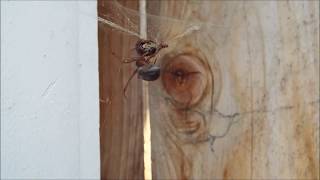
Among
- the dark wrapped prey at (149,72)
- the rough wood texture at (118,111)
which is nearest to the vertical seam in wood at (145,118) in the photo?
the rough wood texture at (118,111)

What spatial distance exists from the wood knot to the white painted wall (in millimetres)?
151

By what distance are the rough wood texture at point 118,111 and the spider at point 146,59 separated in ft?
0.14

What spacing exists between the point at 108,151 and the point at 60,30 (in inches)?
10.0

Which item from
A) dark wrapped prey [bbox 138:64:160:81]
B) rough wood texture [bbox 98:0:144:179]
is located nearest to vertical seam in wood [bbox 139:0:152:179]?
rough wood texture [bbox 98:0:144:179]

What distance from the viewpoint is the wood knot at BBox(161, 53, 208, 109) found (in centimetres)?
115

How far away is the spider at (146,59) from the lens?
1.02 meters

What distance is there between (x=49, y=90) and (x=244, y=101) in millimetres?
393

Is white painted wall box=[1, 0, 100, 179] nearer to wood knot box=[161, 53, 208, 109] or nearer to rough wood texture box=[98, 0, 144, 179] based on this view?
rough wood texture box=[98, 0, 144, 179]

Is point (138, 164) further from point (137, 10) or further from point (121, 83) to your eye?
point (137, 10)

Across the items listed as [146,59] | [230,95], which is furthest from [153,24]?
[230,95]

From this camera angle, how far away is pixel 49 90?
1011 mm

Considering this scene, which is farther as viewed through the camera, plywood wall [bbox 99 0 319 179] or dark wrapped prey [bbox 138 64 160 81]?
plywood wall [bbox 99 0 319 179]

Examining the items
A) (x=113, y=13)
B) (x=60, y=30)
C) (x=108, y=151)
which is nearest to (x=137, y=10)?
(x=113, y=13)

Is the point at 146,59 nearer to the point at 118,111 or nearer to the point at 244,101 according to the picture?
the point at 118,111
